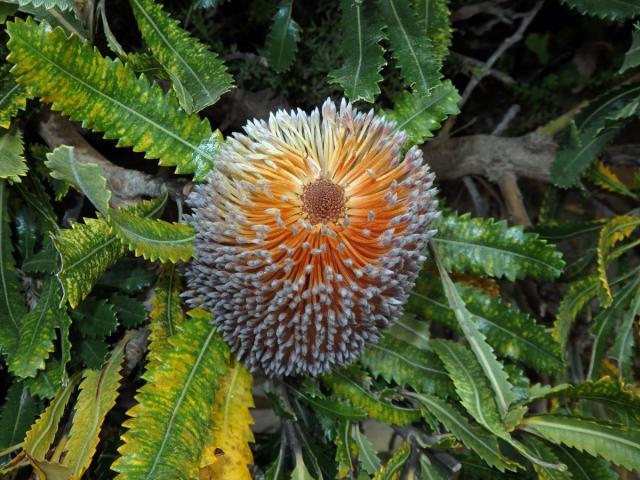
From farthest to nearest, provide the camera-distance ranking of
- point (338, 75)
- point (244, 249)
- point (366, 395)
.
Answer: point (366, 395) → point (338, 75) → point (244, 249)

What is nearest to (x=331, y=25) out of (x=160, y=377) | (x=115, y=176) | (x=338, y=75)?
(x=338, y=75)

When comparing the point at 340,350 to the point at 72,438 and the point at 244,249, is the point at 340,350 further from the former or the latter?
the point at 72,438

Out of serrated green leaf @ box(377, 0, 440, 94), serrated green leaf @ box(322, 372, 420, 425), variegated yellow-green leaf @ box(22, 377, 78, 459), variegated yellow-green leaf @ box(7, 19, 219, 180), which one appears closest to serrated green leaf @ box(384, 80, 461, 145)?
serrated green leaf @ box(377, 0, 440, 94)

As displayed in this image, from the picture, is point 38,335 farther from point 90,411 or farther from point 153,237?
point 153,237

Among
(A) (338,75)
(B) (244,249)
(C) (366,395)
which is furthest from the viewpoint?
(C) (366,395)

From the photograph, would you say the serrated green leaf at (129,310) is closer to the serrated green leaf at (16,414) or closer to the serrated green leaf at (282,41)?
the serrated green leaf at (16,414)

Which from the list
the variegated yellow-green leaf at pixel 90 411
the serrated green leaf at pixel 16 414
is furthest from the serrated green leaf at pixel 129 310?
the serrated green leaf at pixel 16 414
